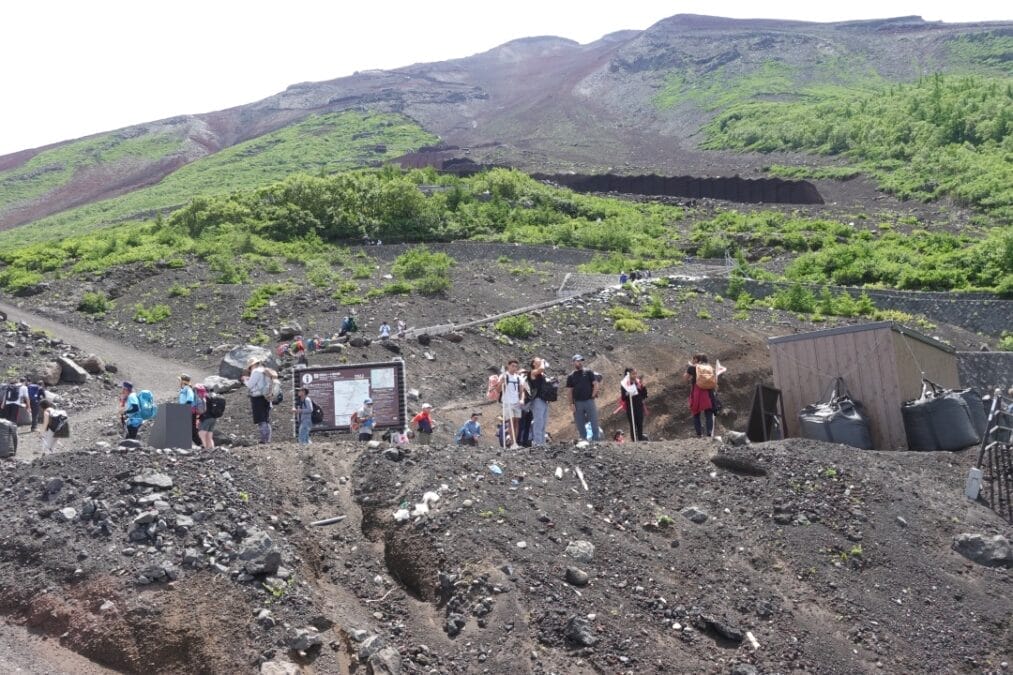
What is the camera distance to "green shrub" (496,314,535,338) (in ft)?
91.3

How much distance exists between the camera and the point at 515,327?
27828 mm

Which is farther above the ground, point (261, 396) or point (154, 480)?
point (154, 480)

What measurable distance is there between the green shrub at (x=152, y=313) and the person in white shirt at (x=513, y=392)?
20.4 metres

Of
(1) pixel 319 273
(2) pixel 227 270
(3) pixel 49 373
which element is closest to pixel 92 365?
(3) pixel 49 373

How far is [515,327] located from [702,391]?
1302 cm

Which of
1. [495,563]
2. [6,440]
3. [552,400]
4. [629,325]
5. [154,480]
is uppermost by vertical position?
[154,480]

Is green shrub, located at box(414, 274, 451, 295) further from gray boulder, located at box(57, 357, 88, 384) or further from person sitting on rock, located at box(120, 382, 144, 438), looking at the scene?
person sitting on rock, located at box(120, 382, 144, 438)

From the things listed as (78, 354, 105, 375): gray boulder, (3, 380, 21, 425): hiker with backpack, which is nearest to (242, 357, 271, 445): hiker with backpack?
(3, 380, 21, 425): hiker with backpack

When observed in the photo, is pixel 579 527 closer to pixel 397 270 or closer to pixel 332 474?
pixel 332 474

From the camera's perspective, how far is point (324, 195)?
45844 millimetres

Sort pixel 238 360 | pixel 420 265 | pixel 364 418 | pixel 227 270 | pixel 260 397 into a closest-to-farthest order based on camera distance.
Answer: pixel 260 397, pixel 364 418, pixel 238 360, pixel 420 265, pixel 227 270

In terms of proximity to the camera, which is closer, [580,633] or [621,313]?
[580,633]

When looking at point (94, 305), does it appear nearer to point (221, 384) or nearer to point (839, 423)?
point (221, 384)

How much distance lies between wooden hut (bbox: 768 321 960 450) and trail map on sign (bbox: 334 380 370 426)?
5941mm
